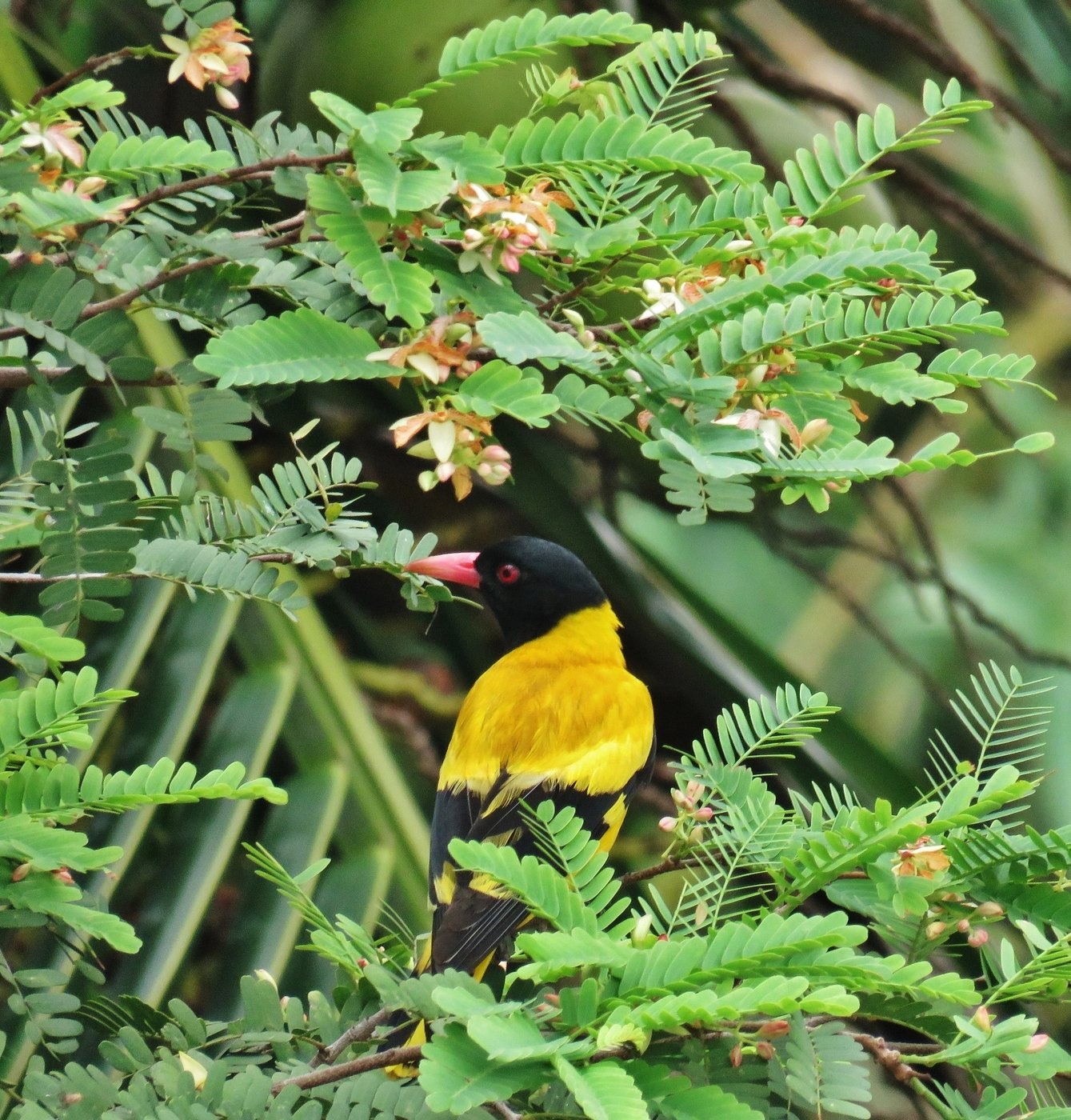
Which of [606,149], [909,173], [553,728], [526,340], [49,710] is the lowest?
[553,728]

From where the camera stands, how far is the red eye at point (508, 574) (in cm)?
211

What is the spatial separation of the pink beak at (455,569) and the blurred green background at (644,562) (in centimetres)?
27

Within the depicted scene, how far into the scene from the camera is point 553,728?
1.85 metres

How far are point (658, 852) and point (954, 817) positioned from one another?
76.6 inches

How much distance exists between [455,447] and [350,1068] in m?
0.41

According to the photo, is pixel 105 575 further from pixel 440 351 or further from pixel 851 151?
pixel 851 151

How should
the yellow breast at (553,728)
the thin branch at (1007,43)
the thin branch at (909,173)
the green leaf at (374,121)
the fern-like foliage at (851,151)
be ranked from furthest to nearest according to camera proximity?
the thin branch at (1007,43) → the thin branch at (909,173) → the yellow breast at (553,728) → the fern-like foliage at (851,151) → the green leaf at (374,121)

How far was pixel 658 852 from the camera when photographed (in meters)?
2.69

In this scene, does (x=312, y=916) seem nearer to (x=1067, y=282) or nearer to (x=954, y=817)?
(x=954, y=817)

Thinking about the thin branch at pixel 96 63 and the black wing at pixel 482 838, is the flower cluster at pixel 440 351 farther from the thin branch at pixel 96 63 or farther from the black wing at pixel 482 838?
the black wing at pixel 482 838

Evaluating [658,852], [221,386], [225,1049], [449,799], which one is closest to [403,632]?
[658,852]

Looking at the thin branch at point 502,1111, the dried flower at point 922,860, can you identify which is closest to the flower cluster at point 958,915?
the dried flower at point 922,860

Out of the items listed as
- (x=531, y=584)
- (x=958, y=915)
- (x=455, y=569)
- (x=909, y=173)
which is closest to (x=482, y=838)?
(x=455, y=569)

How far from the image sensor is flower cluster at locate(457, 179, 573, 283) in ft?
2.80
